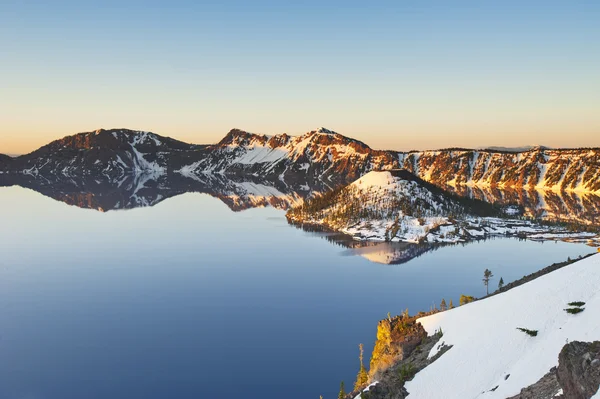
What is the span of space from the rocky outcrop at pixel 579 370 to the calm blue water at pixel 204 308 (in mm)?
46757

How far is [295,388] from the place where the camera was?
218 ft

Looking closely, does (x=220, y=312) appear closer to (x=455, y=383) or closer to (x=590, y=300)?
(x=455, y=383)

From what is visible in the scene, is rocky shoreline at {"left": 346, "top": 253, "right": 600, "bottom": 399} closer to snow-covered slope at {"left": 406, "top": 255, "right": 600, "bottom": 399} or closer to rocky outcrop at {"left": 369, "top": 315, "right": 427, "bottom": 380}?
rocky outcrop at {"left": 369, "top": 315, "right": 427, "bottom": 380}

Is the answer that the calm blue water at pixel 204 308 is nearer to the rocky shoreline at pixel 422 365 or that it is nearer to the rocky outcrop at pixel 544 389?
the rocky shoreline at pixel 422 365

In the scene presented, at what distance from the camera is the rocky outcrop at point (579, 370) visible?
22.9 m

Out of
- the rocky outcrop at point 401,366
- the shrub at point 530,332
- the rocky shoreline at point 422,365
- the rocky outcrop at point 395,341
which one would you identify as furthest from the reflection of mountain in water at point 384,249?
the shrub at point 530,332

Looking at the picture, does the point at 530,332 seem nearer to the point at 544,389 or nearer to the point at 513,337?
the point at 513,337

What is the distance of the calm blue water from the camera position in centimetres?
6831

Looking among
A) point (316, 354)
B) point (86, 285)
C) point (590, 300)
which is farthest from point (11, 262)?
point (590, 300)

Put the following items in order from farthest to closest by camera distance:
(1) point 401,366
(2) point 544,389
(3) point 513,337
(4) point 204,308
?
1. (4) point 204,308
2. (1) point 401,366
3. (3) point 513,337
4. (2) point 544,389

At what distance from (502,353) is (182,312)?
247 feet

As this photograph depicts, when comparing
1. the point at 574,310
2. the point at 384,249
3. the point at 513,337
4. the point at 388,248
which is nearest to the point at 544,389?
the point at 513,337

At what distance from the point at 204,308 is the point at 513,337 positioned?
75.0 metres

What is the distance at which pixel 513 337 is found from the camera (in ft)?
A: 130
